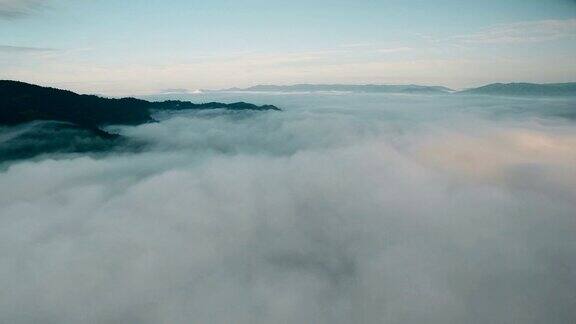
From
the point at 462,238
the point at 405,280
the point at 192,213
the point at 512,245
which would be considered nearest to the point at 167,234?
the point at 192,213

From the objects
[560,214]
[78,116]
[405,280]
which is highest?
[78,116]

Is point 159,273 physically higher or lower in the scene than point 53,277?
lower

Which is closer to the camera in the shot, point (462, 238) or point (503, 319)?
point (503, 319)

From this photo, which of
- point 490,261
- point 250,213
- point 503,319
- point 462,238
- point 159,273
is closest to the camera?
point 503,319

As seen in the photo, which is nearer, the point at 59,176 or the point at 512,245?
the point at 512,245

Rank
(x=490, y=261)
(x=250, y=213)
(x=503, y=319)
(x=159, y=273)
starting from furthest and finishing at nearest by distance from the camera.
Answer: (x=250, y=213) < (x=490, y=261) < (x=159, y=273) < (x=503, y=319)

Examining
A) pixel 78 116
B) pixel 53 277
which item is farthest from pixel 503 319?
pixel 78 116

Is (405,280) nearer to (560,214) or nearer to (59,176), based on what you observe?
(560,214)

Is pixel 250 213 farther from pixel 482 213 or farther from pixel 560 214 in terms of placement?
pixel 560 214

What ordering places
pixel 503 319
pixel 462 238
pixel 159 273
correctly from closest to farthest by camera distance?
pixel 503 319 → pixel 159 273 → pixel 462 238
